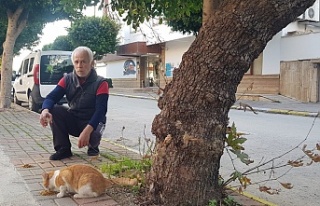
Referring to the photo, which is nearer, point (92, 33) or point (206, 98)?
point (206, 98)

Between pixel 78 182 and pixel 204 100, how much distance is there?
133 cm

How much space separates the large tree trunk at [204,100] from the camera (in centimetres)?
292

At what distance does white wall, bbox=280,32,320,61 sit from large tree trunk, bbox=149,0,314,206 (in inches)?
677

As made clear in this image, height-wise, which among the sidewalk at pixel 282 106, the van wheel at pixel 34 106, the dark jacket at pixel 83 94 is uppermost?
the dark jacket at pixel 83 94

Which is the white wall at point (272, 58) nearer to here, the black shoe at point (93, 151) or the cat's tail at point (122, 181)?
the black shoe at point (93, 151)

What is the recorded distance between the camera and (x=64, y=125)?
509 cm

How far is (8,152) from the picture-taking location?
559 cm

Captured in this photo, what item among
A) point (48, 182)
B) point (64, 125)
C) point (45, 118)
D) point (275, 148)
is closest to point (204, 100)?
point (48, 182)

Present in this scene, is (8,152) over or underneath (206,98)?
underneath

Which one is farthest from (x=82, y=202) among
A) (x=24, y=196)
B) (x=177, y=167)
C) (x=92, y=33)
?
(x=92, y=33)

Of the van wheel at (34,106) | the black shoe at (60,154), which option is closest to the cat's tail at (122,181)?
the black shoe at (60,154)

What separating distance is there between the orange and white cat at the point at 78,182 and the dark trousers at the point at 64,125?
52.5 inches

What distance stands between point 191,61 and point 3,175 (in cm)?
248

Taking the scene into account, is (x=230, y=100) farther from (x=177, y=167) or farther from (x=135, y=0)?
(x=135, y=0)
